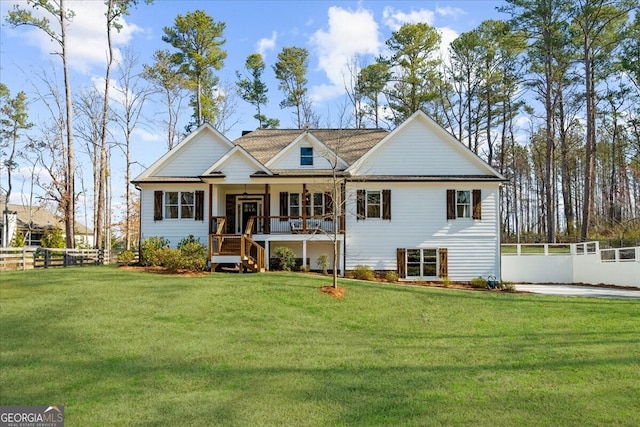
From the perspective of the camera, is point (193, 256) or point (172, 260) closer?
point (172, 260)

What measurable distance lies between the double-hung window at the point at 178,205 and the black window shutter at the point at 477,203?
12.8 m

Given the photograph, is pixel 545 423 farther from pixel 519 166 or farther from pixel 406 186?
pixel 519 166

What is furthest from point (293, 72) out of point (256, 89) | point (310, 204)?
point (310, 204)

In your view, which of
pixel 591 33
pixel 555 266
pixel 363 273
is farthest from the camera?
pixel 591 33

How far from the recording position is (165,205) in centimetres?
1977

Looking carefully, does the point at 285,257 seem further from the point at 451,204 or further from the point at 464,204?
the point at 464,204

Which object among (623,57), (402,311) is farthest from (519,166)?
(402,311)

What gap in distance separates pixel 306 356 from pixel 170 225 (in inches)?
527

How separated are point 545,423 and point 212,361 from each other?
5.38 m

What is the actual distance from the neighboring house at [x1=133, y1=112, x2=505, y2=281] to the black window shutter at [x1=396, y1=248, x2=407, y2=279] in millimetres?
45

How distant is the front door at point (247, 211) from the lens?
69.5 feet

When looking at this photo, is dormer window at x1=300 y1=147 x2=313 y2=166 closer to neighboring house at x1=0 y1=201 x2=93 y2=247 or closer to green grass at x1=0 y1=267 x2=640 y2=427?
green grass at x1=0 y1=267 x2=640 y2=427

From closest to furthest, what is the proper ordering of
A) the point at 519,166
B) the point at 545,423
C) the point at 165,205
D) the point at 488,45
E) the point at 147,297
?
the point at 545,423 < the point at 147,297 < the point at 165,205 < the point at 488,45 < the point at 519,166

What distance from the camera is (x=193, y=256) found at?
660 inches
